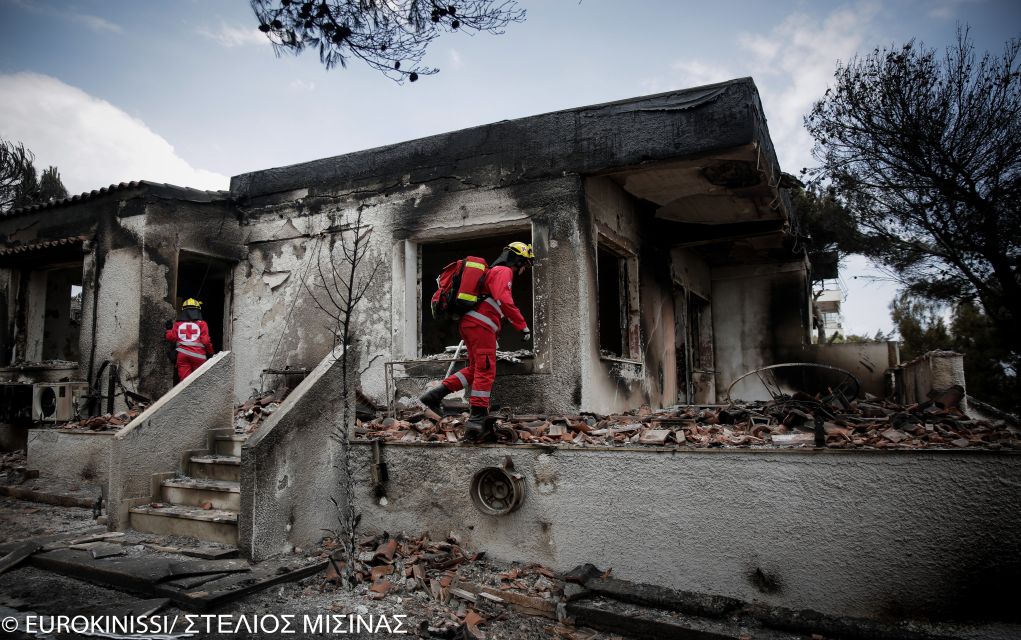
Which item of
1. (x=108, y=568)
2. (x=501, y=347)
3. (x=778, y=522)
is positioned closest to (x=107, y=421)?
(x=108, y=568)

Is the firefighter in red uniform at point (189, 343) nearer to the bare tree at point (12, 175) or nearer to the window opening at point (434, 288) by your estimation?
the window opening at point (434, 288)

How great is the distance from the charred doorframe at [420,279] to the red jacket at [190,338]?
2628 mm

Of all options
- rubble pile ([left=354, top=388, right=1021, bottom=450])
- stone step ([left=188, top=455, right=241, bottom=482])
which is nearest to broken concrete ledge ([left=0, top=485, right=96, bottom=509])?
stone step ([left=188, top=455, right=241, bottom=482])

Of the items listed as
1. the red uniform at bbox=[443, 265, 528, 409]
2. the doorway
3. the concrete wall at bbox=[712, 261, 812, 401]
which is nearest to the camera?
the red uniform at bbox=[443, 265, 528, 409]

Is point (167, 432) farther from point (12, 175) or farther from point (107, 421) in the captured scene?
point (12, 175)

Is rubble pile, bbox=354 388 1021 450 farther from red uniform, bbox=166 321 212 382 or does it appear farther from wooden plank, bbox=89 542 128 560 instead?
red uniform, bbox=166 321 212 382

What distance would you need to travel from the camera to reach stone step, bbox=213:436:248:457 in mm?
6543

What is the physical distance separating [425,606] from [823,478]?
282 cm

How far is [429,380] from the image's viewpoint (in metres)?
7.77

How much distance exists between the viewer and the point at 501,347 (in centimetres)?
1248

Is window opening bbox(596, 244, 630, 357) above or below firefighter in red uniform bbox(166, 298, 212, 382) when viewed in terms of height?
above

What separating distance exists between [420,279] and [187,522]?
13.1ft

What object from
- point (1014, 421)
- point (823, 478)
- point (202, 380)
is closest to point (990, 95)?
point (1014, 421)

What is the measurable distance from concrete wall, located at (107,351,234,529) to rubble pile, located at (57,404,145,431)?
149 cm
